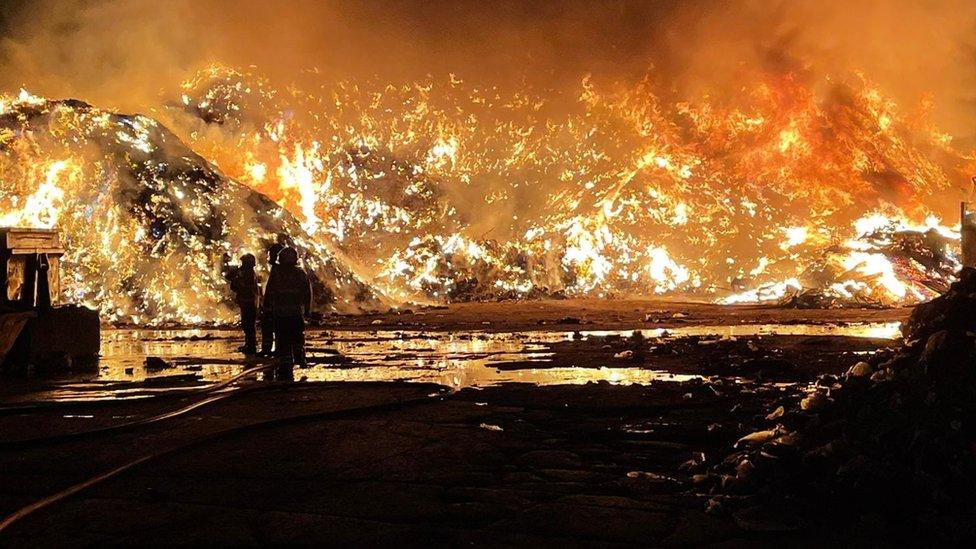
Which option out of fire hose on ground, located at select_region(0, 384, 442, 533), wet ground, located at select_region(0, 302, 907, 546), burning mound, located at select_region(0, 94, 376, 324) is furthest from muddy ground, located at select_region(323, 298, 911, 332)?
fire hose on ground, located at select_region(0, 384, 442, 533)

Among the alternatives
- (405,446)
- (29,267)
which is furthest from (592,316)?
(405,446)

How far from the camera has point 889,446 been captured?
12.6ft

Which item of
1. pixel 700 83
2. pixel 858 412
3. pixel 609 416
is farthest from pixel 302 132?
pixel 858 412

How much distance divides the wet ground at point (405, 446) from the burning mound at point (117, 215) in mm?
9187

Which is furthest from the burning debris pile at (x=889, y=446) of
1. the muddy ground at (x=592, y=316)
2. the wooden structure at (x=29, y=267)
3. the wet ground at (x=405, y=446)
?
the muddy ground at (x=592, y=316)

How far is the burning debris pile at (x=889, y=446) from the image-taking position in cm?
340

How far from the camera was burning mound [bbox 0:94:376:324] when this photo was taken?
19938mm

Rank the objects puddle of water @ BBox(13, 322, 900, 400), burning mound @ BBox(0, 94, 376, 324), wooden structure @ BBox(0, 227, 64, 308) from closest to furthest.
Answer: puddle of water @ BBox(13, 322, 900, 400)
wooden structure @ BBox(0, 227, 64, 308)
burning mound @ BBox(0, 94, 376, 324)

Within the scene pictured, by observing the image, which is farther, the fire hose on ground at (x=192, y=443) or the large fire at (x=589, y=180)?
the large fire at (x=589, y=180)

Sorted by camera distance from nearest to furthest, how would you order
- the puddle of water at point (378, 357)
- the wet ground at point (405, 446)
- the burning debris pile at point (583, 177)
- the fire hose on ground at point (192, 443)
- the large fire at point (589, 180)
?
the wet ground at point (405, 446)
the fire hose on ground at point (192, 443)
the puddle of water at point (378, 357)
the large fire at point (589, 180)
the burning debris pile at point (583, 177)

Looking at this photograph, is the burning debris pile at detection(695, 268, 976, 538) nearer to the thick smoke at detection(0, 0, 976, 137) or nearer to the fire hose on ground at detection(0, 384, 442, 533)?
the fire hose on ground at detection(0, 384, 442, 533)

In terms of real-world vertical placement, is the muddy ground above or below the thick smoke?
below

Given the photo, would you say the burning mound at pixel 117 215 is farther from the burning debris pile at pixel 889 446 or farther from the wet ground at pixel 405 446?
the burning debris pile at pixel 889 446

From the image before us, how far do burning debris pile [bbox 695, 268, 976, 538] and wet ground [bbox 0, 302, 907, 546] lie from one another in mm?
325
